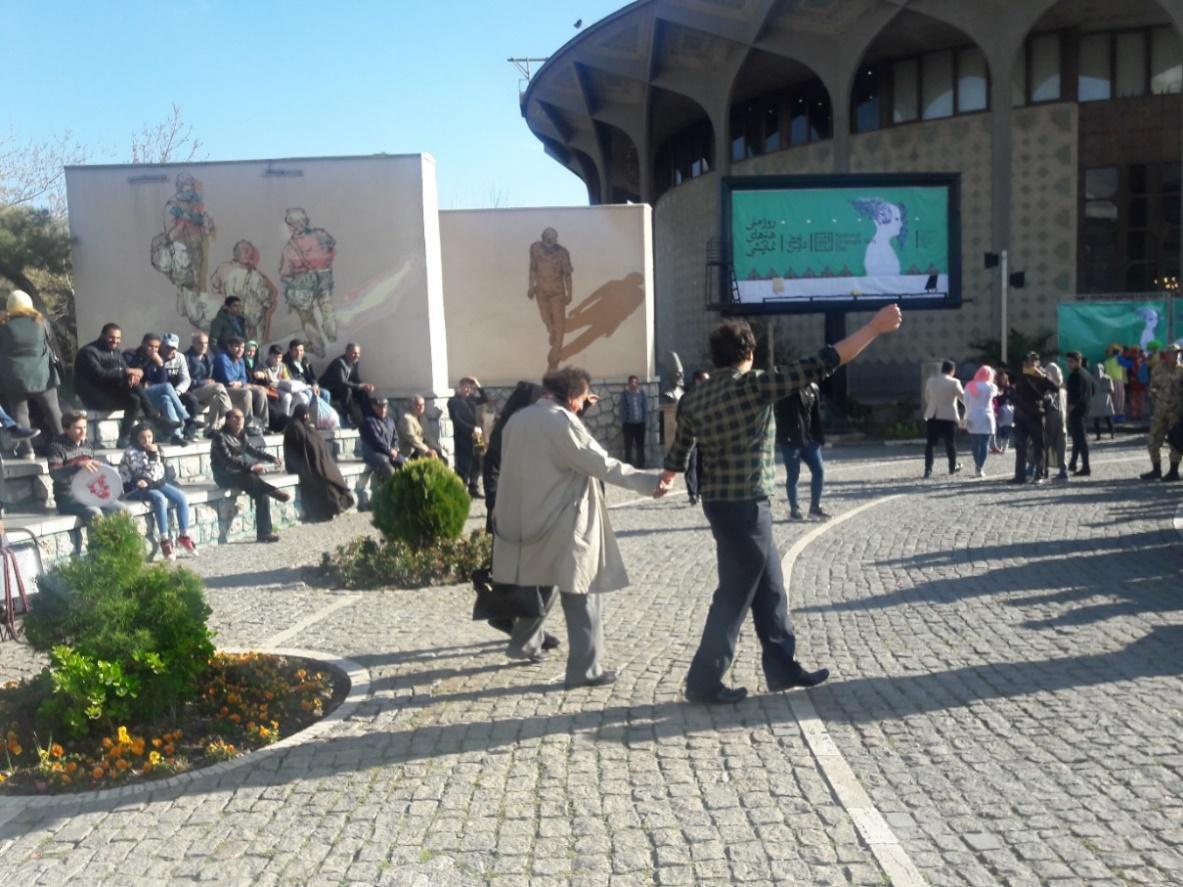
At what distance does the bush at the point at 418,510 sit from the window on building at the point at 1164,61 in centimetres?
3018

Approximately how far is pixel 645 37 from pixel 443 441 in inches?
852

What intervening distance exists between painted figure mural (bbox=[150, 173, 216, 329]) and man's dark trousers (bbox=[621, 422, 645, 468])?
25.7 feet

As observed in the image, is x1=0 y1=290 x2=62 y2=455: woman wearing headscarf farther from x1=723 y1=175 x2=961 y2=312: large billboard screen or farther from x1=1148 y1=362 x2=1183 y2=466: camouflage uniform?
x1=723 y1=175 x2=961 y2=312: large billboard screen

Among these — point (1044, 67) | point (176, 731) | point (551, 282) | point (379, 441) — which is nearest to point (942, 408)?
point (379, 441)

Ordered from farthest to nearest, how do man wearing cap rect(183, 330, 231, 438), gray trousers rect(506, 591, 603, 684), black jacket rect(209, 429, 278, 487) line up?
1. man wearing cap rect(183, 330, 231, 438)
2. black jacket rect(209, 429, 278, 487)
3. gray trousers rect(506, 591, 603, 684)

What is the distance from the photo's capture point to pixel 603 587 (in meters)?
6.33

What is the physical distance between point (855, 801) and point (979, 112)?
3324cm

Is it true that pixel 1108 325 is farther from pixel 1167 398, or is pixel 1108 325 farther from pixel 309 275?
pixel 309 275

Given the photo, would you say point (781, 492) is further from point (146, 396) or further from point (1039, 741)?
point (1039, 741)

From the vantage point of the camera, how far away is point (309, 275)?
62.4ft

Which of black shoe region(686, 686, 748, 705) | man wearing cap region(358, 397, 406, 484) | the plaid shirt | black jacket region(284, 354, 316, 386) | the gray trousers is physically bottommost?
black shoe region(686, 686, 748, 705)

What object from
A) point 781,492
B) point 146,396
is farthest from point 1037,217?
point 146,396

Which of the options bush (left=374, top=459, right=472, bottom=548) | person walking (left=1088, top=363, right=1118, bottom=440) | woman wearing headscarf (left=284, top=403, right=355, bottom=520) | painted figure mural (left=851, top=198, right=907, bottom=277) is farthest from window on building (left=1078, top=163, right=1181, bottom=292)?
bush (left=374, top=459, right=472, bottom=548)

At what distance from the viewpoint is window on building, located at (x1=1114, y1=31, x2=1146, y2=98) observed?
1314 inches
